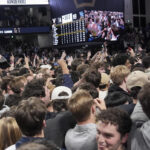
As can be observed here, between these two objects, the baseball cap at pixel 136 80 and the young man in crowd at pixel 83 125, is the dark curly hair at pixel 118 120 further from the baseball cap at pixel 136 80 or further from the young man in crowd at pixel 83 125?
the baseball cap at pixel 136 80

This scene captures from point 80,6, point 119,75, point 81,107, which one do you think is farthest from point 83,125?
point 80,6

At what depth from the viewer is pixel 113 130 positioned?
6.01 ft

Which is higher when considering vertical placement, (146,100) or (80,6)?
(80,6)

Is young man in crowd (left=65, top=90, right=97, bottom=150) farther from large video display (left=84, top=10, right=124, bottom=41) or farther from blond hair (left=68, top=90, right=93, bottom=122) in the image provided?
large video display (left=84, top=10, right=124, bottom=41)

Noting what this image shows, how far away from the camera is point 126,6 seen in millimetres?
17469

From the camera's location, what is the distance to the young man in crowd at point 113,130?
183 centimetres

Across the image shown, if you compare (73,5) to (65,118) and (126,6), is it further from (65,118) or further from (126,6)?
(65,118)

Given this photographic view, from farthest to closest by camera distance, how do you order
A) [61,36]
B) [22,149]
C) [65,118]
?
[61,36] → [65,118] → [22,149]

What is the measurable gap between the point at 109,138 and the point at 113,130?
0.06 metres

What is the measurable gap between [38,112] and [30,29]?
599 inches

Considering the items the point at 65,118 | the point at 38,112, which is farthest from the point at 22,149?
the point at 65,118

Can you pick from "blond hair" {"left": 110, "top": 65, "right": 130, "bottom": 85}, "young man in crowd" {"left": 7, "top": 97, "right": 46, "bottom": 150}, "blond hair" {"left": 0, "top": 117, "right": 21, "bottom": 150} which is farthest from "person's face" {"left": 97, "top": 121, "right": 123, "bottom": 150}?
"blond hair" {"left": 110, "top": 65, "right": 130, "bottom": 85}

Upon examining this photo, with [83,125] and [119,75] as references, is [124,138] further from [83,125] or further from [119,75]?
[119,75]

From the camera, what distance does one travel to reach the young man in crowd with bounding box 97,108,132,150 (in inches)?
72.1
